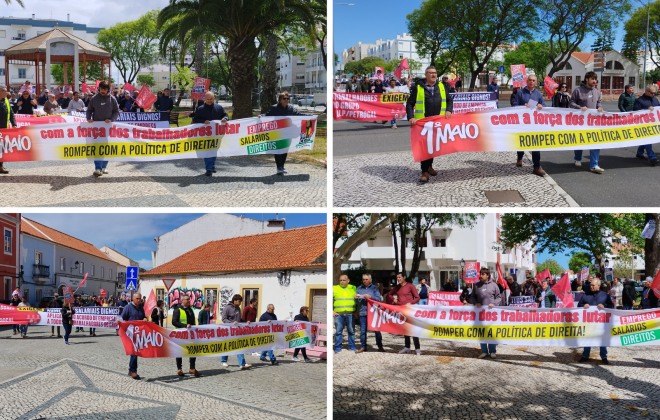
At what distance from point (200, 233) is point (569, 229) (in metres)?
14.0

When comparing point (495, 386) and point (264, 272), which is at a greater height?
point (264, 272)

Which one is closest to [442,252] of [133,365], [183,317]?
[183,317]

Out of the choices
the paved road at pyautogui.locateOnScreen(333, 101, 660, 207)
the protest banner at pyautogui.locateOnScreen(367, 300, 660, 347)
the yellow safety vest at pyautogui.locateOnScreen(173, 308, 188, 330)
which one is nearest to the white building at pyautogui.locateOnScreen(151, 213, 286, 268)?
the paved road at pyautogui.locateOnScreen(333, 101, 660, 207)

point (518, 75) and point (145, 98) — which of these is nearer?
point (518, 75)

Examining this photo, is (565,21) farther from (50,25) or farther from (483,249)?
(50,25)

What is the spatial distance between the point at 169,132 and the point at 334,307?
15.1ft

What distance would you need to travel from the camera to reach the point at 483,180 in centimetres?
1006

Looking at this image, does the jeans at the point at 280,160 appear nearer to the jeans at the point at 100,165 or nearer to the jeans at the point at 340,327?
the jeans at the point at 100,165

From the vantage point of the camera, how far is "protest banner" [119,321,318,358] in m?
9.41

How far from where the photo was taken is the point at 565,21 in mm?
41719

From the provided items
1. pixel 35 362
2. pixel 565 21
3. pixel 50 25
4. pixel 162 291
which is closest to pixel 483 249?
pixel 565 21

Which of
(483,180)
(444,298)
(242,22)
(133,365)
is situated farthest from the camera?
(242,22)

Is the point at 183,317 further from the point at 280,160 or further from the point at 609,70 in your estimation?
the point at 609,70

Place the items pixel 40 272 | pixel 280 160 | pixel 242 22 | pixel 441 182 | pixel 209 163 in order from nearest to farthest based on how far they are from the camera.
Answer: pixel 441 182
pixel 209 163
pixel 280 160
pixel 242 22
pixel 40 272
